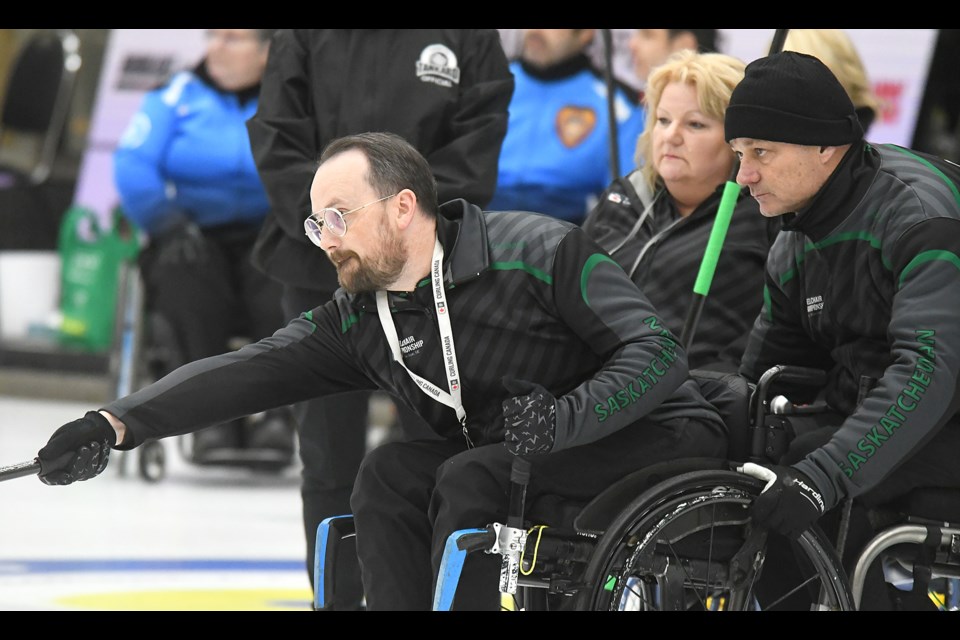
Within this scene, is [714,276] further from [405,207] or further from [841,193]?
[405,207]

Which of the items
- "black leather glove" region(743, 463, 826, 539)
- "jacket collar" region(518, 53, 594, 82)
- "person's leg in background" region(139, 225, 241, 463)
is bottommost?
"black leather glove" region(743, 463, 826, 539)

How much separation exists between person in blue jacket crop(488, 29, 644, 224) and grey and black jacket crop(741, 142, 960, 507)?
7.10ft

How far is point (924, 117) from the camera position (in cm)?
636

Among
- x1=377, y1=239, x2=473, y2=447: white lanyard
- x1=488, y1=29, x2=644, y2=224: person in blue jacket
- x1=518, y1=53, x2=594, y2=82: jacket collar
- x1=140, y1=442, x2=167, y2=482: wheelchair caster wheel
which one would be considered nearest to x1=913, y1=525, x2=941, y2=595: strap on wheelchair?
x1=377, y1=239, x2=473, y2=447: white lanyard

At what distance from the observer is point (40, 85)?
314 inches

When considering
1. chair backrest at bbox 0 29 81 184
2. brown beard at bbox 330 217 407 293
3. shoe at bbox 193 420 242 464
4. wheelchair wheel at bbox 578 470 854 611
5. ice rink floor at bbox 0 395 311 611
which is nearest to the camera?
wheelchair wheel at bbox 578 470 854 611

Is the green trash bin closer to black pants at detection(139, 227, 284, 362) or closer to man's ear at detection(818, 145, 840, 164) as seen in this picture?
black pants at detection(139, 227, 284, 362)

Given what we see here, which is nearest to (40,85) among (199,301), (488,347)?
(199,301)

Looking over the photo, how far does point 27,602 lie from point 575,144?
2.37 meters

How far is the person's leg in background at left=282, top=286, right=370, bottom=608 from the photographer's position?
3240 millimetres

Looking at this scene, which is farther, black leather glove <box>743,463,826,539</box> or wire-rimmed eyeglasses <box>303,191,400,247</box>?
wire-rimmed eyeglasses <box>303,191,400,247</box>

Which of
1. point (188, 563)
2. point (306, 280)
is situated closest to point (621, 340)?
point (306, 280)
